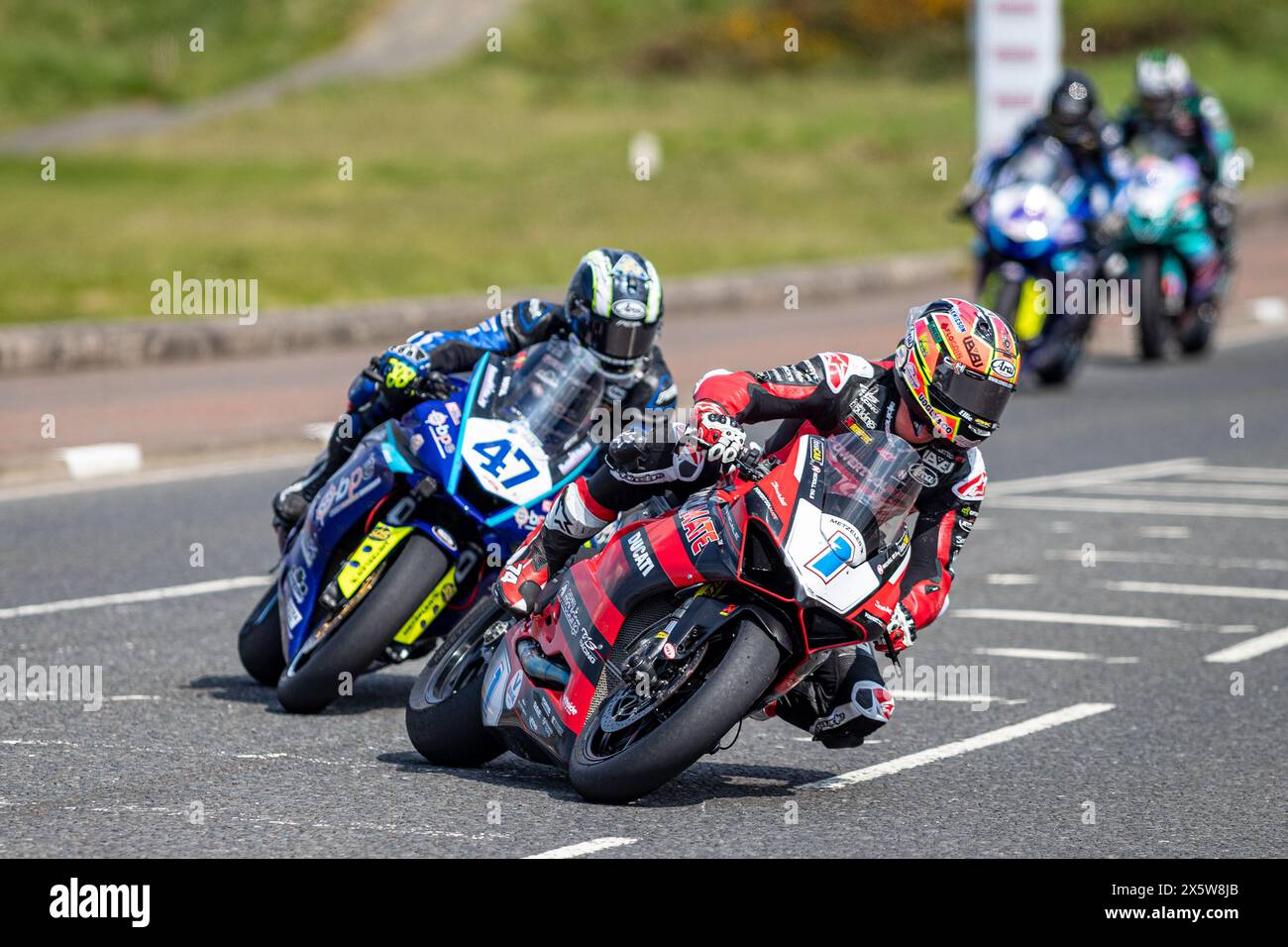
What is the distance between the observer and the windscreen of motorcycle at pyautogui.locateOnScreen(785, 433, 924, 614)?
20.5ft

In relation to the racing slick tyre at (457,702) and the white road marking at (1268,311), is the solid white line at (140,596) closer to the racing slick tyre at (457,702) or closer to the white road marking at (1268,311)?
the racing slick tyre at (457,702)

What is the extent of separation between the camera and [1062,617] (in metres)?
10.3

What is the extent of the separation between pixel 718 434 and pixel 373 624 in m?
1.69

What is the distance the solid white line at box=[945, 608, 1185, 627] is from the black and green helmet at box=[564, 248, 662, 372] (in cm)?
305

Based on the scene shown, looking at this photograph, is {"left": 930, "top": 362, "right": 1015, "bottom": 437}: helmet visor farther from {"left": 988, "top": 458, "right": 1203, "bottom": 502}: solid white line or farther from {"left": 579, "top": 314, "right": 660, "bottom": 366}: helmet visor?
{"left": 988, "top": 458, "right": 1203, "bottom": 502}: solid white line

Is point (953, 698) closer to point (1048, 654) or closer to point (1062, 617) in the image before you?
point (1048, 654)

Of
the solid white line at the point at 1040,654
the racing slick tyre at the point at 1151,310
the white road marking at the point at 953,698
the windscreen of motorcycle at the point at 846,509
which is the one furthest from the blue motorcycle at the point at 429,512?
the racing slick tyre at the point at 1151,310

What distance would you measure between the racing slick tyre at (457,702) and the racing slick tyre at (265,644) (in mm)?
1096

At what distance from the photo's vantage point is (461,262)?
2480 cm

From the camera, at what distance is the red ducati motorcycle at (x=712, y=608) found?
6.25 metres
